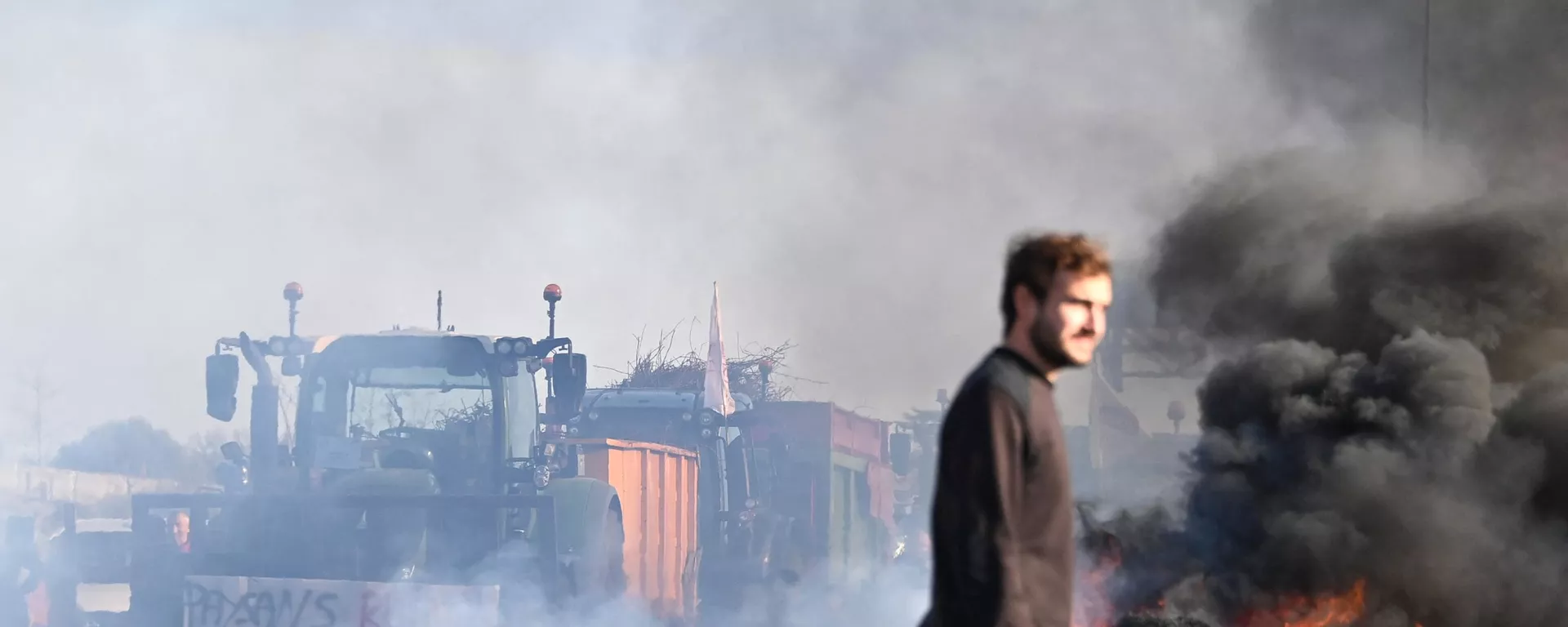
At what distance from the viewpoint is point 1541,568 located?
402 inches

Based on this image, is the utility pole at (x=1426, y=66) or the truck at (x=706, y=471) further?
the truck at (x=706, y=471)

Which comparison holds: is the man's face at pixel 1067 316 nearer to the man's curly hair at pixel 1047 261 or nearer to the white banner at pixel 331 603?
the man's curly hair at pixel 1047 261

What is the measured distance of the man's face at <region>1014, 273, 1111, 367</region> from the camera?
3.34 metres

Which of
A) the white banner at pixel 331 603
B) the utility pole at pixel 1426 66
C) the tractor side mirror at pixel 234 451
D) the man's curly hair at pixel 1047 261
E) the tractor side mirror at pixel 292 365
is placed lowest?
the white banner at pixel 331 603

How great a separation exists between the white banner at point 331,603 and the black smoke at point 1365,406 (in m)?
4.10

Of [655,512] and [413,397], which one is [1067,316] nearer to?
[413,397]

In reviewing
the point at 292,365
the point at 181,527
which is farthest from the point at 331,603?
the point at 292,365

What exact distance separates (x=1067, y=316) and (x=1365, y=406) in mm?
8390

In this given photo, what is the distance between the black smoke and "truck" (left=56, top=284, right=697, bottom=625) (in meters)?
3.93

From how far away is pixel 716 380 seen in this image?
19344 millimetres

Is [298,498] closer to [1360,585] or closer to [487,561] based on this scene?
[487,561]

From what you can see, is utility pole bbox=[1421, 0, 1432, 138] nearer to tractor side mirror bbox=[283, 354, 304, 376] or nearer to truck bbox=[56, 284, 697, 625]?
truck bbox=[56, 284, 697, 625]

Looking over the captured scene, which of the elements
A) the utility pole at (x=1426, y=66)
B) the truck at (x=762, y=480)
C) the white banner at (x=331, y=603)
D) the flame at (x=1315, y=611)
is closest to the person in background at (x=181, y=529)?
the white banner at (x=331, y=603)

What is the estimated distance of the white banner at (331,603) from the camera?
11133 mm
